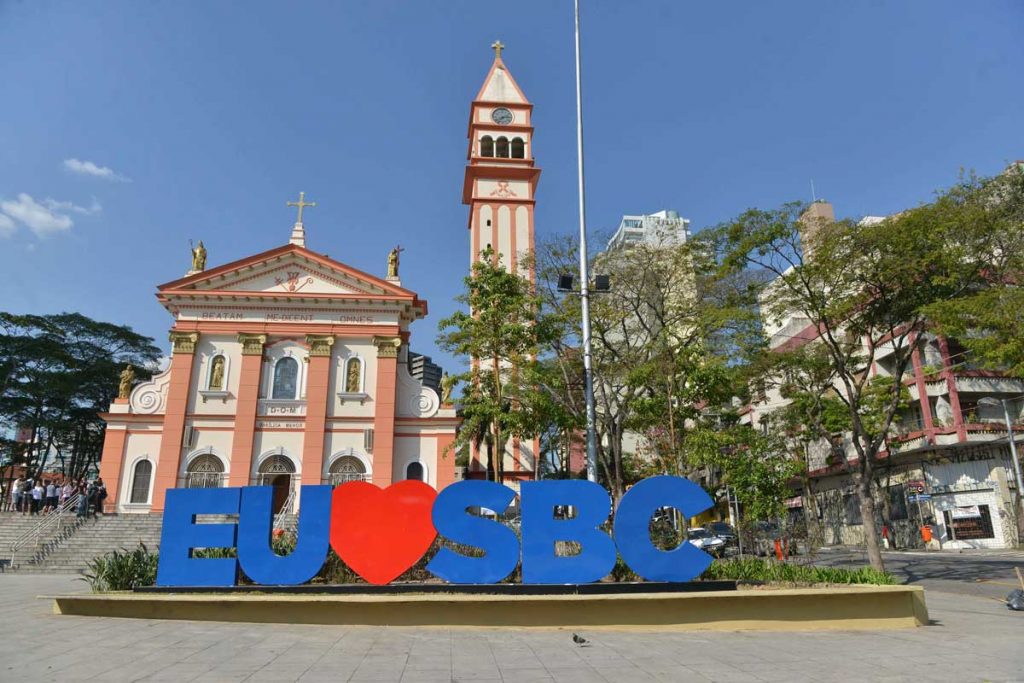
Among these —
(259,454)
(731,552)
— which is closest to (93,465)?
(259,454)

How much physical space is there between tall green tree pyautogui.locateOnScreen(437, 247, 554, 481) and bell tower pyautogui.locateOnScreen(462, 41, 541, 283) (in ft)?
43.2

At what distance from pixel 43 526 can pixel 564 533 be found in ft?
71.5

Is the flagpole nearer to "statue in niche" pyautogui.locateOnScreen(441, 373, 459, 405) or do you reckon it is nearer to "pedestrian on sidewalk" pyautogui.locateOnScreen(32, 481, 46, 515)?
"statue in niche" pyautogui.locateOnScreen(441, 373, 459, 405)

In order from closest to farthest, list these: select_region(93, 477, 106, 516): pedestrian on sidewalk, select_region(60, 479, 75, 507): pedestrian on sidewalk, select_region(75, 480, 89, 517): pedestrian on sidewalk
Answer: select_region(75, 480, 89, 517): pedestrian on sidewalk
select_region(60, 479, 75, 507): pedestrian on sidewalk
select_region(93, 477, 106, 516): pedestrian on sidewalk

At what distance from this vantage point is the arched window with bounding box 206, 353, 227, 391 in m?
30.0

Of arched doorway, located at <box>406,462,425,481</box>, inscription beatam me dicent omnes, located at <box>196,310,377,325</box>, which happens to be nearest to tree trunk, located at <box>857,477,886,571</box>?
arched doorway, located at <box>406,462,425,481</box>

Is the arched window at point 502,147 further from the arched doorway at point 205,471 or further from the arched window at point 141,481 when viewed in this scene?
the arched window at point 141,481

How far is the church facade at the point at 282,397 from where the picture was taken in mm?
28734

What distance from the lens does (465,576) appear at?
10844mm

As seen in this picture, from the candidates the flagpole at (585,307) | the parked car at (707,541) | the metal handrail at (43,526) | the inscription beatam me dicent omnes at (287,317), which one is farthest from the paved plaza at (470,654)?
the inscription beatam me dicent omnes at (287,317)

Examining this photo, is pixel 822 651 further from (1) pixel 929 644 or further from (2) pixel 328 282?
(2) pixel 328 282

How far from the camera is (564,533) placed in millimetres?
11133

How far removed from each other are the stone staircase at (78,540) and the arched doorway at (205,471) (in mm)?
2730

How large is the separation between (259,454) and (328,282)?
8395 mm
